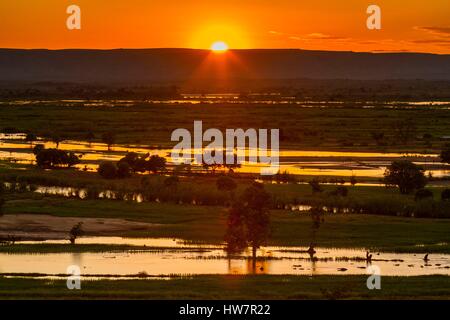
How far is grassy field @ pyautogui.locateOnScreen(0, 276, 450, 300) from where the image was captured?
2936 centimetres

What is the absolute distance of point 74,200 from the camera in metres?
57.5

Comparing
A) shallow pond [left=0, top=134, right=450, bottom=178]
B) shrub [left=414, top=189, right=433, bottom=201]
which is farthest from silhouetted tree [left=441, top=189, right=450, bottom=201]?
shallow pond [left=0, top=134, right=450, bottom=178]

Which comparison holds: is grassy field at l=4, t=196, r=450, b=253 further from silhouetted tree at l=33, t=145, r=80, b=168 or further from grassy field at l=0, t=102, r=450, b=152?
grassy field at l=0, t=102, r=450, b=152

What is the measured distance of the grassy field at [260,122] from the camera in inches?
3878

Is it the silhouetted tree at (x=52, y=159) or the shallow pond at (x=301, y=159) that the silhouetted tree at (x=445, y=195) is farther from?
the silhouetted tree at (x=52, y=159)

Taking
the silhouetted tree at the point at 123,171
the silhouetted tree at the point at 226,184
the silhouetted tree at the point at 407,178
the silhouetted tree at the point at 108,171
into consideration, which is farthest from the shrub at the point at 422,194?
the silhouetted tree at the point at 108,171

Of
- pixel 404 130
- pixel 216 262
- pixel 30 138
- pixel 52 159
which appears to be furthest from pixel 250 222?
pixel 404 130

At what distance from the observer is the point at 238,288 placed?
3158 centimetres

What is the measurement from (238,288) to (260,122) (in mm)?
87703

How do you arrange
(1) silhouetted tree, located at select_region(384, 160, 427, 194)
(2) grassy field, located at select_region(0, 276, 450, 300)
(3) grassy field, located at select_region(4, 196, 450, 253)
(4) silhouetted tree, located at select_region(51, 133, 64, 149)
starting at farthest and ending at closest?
(4) silhouetted tree, located at select_region(51, 133, 64, 149) → (1) silhouetted tree, located at select_region(384, 160, 427, 194) → (3) grassy field, located at select_region(4, 196, 450, 253) → (2) grassy field, located at select_region(0, 276, 450, 300)

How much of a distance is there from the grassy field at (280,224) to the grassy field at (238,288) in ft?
32.6

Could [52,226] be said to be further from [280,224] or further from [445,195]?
[445,195]

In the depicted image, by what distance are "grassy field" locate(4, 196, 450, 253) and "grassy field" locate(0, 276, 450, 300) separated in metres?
9.92
